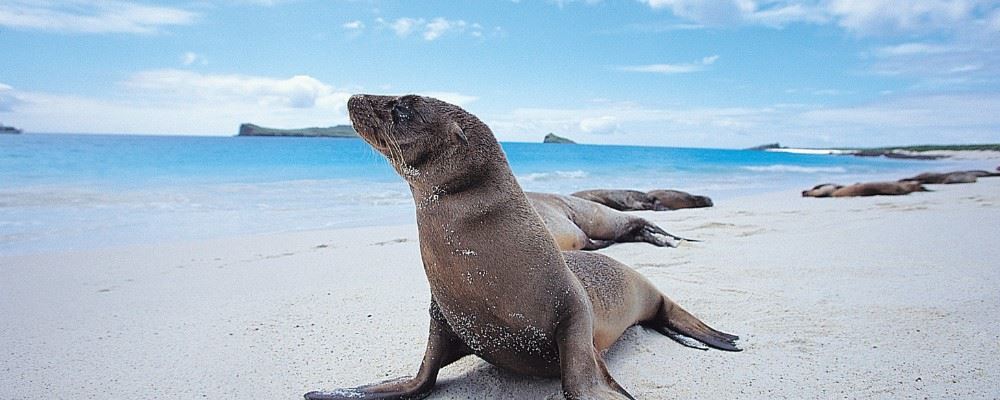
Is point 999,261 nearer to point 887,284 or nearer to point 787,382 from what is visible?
point 887,284

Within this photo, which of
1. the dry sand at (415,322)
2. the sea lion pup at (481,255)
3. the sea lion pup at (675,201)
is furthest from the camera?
the sea lion pup at (675,201)

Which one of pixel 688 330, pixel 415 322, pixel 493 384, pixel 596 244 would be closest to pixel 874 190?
pixel 596 244

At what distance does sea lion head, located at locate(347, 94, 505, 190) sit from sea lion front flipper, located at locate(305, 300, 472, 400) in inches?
21.0

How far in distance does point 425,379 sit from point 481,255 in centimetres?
60

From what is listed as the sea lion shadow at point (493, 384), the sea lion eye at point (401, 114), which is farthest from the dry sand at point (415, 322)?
the sea lion eye at point (401, 114)

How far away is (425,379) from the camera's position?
247 cm

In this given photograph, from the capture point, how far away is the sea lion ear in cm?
224

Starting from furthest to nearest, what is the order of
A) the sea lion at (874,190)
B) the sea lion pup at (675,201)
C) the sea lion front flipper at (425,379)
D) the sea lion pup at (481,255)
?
the sea lion at (874,190), the sea lion pup at (675,201), the sea lion front flipper at (425,379), the sea lion pup at (481,255)

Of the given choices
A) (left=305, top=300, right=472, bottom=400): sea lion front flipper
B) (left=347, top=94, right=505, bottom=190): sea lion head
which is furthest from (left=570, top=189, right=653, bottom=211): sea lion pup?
(left=347, top=94, right=505, bottom=190): sea lion head

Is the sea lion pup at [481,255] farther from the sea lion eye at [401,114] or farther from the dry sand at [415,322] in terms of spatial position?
the dry sand at [415,322]

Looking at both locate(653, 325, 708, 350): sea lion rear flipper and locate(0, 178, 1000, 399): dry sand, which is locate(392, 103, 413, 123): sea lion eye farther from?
locate(653, 325, 708, 350): sea lion rear flipper

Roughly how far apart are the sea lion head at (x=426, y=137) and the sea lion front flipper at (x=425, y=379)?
53 centimetres

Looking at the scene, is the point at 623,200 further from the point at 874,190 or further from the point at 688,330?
the point at 688,330

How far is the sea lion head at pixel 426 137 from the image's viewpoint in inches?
88.7
